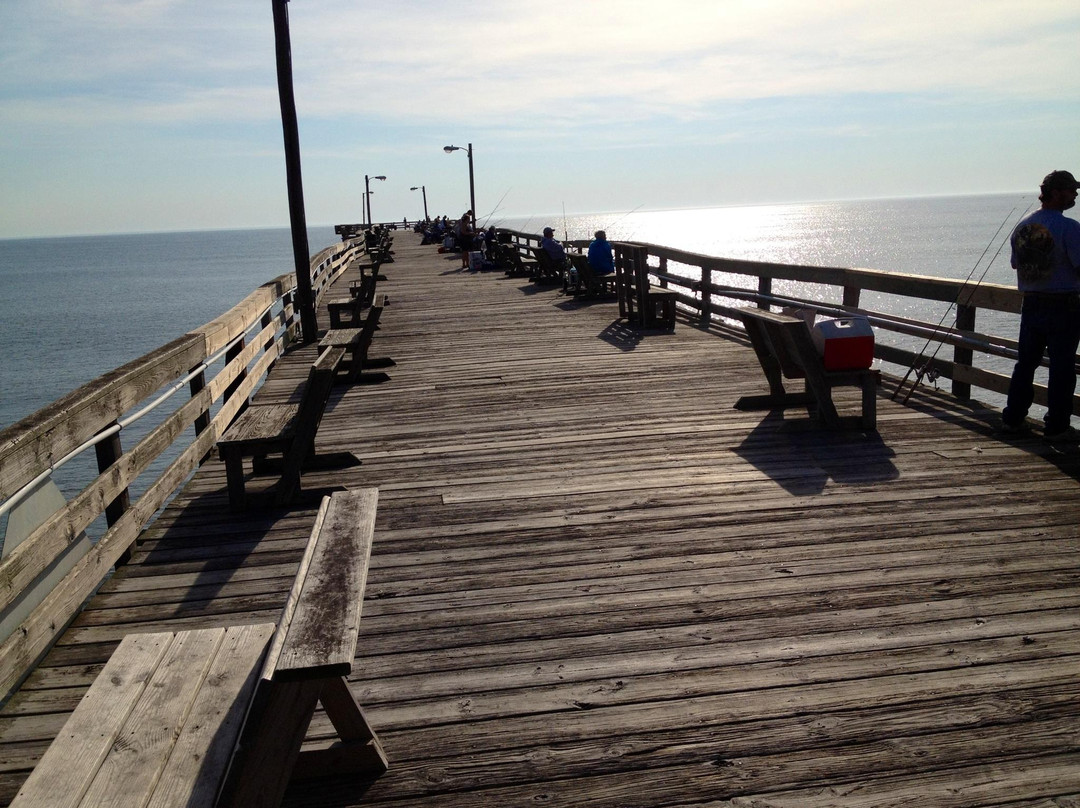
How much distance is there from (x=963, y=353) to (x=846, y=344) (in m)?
1.51

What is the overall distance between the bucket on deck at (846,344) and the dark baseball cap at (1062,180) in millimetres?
1423

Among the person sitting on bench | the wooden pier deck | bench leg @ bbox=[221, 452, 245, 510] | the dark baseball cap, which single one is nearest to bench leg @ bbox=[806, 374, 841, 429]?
the wooden pier deck

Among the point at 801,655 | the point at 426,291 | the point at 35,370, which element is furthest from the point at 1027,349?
the point at 35,370

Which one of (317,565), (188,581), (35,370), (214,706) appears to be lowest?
(35,370)

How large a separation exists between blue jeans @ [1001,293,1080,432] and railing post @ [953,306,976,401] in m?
0.89

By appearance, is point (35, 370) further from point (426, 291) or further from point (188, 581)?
point (188, 581)

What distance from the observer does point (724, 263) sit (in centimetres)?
1178

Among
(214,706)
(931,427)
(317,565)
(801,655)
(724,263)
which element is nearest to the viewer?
(214,706)

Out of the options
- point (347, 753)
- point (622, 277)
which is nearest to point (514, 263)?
point (622, 277)


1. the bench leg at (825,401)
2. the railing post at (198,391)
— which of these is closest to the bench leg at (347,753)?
the railing post at (198,391)

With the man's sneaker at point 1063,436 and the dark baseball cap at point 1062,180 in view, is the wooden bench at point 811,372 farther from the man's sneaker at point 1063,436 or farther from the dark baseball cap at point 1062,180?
the dark baseball cap at point 1062,180

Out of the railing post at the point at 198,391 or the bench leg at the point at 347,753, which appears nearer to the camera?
the bench leg at the point at 347,753

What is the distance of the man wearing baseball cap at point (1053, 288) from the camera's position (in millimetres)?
5758

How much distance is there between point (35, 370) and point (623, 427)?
45.3 m
